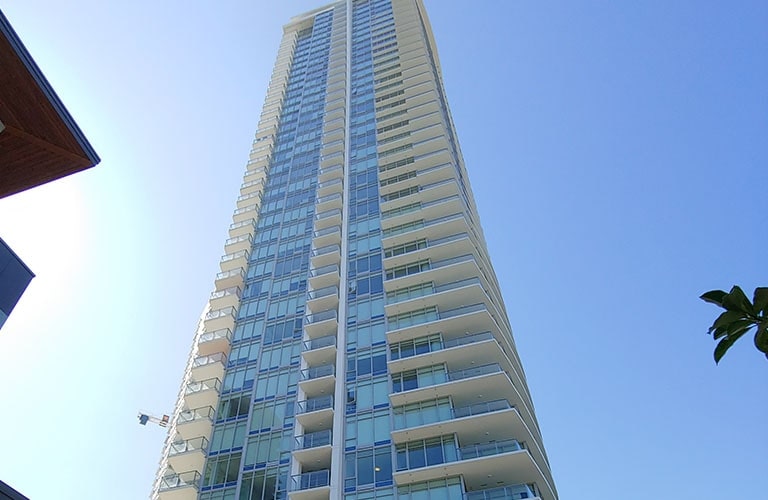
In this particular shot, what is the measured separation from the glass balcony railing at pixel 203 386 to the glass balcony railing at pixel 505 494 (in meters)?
21.0

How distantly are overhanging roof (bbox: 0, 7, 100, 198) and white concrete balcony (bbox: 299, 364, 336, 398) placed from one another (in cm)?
2224

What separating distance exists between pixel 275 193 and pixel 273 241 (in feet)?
27.3

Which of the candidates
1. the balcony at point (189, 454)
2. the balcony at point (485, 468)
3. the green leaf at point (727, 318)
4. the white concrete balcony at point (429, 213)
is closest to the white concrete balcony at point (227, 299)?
the balcony at point (189, 454)

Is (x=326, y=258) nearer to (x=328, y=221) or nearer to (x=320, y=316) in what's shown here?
(x=328, y=221)

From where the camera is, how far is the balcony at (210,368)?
147ft

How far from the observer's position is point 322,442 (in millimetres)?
35844

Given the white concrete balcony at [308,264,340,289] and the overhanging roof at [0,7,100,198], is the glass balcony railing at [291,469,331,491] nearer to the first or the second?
the white concrete balcony at [308,264,340,289]

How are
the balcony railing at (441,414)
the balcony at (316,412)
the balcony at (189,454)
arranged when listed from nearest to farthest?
the balcony railing at (441,414) < the balcony at (316,412) < the balcony at (189,454)

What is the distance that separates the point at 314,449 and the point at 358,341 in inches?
347

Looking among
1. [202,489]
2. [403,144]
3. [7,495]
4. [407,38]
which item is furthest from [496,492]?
[407,38]

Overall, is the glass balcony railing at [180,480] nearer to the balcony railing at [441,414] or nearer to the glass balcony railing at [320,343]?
the glass balcony railing at [320,343]

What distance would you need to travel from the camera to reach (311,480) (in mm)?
34094

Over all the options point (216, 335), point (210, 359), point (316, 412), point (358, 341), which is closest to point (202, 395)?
point (210, 359)

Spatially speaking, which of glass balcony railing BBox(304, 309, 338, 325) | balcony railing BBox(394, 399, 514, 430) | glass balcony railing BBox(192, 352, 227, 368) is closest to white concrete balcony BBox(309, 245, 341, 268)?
glass balcony railing BBox(304, 309, 338, 325)
